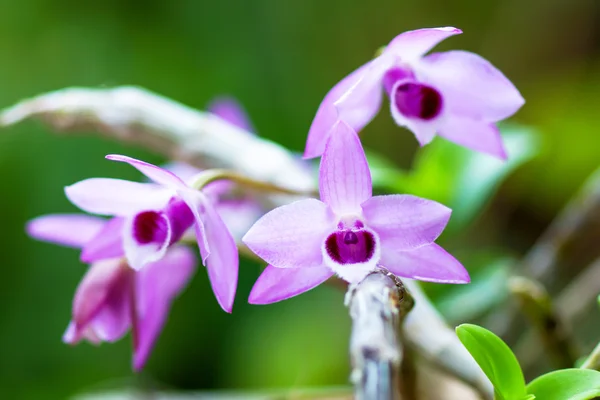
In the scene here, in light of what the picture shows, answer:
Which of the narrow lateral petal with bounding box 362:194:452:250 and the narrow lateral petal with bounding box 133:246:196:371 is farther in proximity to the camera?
the narrow lateral petal with bounding box 133:246:196:371

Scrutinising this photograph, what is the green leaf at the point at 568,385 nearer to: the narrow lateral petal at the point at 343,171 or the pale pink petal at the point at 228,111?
the narrow lateral petal at the point at 343,171

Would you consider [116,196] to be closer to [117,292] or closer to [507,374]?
[117,292]

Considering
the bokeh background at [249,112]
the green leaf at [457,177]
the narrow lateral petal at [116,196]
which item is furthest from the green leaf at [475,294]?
the bokeh background at [249,112]

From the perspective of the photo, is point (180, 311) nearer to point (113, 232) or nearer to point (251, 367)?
point (251, 367)

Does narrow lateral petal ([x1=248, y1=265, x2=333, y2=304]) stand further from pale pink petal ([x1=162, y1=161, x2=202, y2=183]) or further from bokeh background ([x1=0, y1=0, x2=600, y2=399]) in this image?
bokeh background ([x1=0, y1=0, x2=600, y2=399])

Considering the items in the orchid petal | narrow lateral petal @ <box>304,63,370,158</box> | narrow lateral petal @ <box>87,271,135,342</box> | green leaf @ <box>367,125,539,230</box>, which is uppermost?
narrow lateral petal @ <box>304,63,370,158</box>

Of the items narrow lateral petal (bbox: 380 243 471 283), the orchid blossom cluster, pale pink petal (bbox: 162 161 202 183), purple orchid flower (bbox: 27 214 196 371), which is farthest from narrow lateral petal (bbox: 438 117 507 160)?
pale pink petal (bbox: 162 161 202 183)
